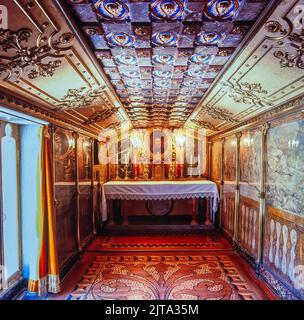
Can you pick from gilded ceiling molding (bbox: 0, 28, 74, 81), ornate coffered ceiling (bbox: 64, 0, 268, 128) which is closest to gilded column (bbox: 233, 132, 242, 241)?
ornate coffered ceiling (bbox: 64, 0, 268, 128)

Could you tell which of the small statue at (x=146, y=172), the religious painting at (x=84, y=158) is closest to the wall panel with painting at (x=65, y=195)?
the religious painting at (x=84, y=158)

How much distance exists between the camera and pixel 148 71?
3.12 m

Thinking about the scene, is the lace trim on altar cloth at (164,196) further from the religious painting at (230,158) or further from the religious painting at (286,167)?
the religious painting at (286,167)

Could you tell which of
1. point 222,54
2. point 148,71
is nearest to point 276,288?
point 222,54

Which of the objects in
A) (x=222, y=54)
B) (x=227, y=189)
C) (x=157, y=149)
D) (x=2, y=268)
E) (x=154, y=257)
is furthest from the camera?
(x=157, y=149)

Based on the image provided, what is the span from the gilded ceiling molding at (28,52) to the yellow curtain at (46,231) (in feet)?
4.53

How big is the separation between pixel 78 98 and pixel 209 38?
2271 mm

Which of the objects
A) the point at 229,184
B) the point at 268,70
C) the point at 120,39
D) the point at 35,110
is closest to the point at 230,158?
the point at 229,184

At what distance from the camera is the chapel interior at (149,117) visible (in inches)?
75.2

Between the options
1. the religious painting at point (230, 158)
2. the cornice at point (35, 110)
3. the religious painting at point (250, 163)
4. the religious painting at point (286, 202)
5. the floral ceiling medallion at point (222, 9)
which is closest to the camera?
the floral ceiling medallion at point (222, 9)

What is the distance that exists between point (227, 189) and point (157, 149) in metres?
3.09

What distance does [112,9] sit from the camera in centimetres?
176

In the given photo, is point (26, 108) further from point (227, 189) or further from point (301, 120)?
point (227, 189)

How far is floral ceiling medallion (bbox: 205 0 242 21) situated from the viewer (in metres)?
1.67
